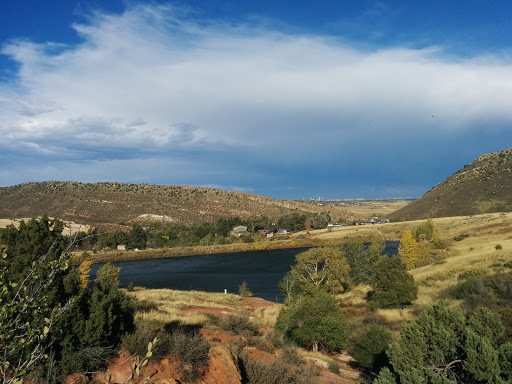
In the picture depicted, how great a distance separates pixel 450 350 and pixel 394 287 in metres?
18.0

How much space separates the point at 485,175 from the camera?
370 feet

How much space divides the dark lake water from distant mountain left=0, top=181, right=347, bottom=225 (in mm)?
45131

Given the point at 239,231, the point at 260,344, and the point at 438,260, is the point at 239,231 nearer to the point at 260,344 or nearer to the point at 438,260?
the point at 438,260

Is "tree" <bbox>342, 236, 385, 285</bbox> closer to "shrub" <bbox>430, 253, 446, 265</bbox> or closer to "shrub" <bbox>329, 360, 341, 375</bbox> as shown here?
"shrub" <bbox>430, 253, 446, 265</bbox>

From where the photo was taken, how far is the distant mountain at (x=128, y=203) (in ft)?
389

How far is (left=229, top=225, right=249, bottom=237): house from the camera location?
101062 mm

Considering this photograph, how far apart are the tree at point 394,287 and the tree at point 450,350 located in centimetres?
1622

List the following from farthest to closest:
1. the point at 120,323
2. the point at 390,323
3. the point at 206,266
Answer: the point at 206,266, the point at 390,323, the point at 120,323

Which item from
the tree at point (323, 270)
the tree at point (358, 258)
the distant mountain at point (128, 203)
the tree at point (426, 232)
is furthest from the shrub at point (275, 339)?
the distant mountain at point (128, 203)

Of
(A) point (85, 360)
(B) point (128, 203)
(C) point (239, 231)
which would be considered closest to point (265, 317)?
(A) point (85, 360)

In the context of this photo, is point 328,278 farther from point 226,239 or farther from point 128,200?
point 128,200

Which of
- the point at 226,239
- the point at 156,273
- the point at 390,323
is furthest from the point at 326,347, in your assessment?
the point at 226,239

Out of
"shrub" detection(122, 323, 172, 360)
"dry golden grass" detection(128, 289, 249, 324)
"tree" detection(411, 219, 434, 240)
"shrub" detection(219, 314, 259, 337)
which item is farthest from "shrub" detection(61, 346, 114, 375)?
"tree" detection(411, 219, 434, 240)

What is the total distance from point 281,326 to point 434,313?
11.7 meters
